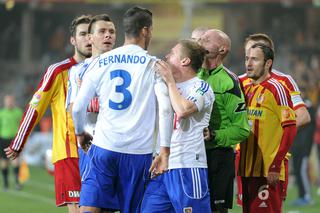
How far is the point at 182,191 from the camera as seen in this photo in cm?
870

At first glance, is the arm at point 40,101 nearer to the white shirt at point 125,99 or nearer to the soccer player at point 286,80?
the soccer player at point 286,80

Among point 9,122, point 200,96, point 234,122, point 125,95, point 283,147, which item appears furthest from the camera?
point 9,122

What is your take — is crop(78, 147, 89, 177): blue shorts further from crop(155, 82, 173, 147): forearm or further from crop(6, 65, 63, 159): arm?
crop(155, 82, 173, 147): forearm

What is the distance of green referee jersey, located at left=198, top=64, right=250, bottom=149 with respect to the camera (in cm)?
912

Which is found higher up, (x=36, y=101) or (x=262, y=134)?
(x=36, y=101)

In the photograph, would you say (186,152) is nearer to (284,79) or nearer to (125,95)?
(125,95)

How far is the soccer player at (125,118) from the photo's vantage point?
8.15m

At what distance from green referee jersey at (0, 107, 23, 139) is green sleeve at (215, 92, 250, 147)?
17.0 meters

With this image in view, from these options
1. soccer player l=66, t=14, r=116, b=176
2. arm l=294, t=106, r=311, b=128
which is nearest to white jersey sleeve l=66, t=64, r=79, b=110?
soccer player l=66, t=14, r=116, b=176

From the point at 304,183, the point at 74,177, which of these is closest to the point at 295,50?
A: the point at 304,183

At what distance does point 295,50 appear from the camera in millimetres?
37125

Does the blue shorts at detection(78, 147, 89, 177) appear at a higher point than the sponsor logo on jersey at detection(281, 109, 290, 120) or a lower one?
lower

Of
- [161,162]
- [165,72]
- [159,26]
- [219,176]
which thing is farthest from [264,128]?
[159,26]

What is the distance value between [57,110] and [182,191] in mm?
2296
